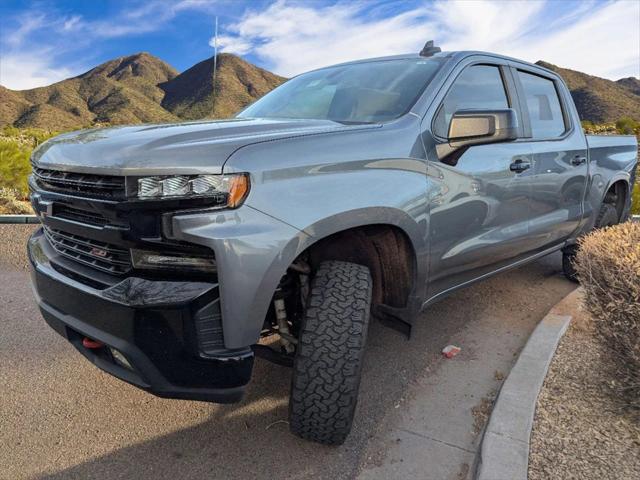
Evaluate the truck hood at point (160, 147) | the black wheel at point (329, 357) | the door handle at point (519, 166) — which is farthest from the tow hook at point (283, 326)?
the door handle at point (519, 166)

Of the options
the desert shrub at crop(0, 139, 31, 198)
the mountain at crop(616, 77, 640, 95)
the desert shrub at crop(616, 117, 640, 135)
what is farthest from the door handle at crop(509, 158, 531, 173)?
the mountain at crop(616, 77, 640, 95)

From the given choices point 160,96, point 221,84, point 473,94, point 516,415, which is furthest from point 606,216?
point 160,96

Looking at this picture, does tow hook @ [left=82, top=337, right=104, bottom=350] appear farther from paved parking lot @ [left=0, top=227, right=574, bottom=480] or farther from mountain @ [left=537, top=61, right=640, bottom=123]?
mountain @ [left=537, top=61, right=640, bottom=123]

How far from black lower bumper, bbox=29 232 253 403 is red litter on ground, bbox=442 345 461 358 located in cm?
171

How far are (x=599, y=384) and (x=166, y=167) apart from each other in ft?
7.86

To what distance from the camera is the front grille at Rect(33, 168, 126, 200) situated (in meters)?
1.86

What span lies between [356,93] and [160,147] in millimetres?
1516

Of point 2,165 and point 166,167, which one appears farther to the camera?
point 2,165

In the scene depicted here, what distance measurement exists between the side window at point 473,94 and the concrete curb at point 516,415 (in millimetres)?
1352

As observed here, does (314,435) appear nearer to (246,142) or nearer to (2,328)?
(246,142)

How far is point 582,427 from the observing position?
2.33 m

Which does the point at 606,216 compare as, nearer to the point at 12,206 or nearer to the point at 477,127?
the point at 477,127

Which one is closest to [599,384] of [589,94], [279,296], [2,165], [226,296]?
[279,296]

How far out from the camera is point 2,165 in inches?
325
